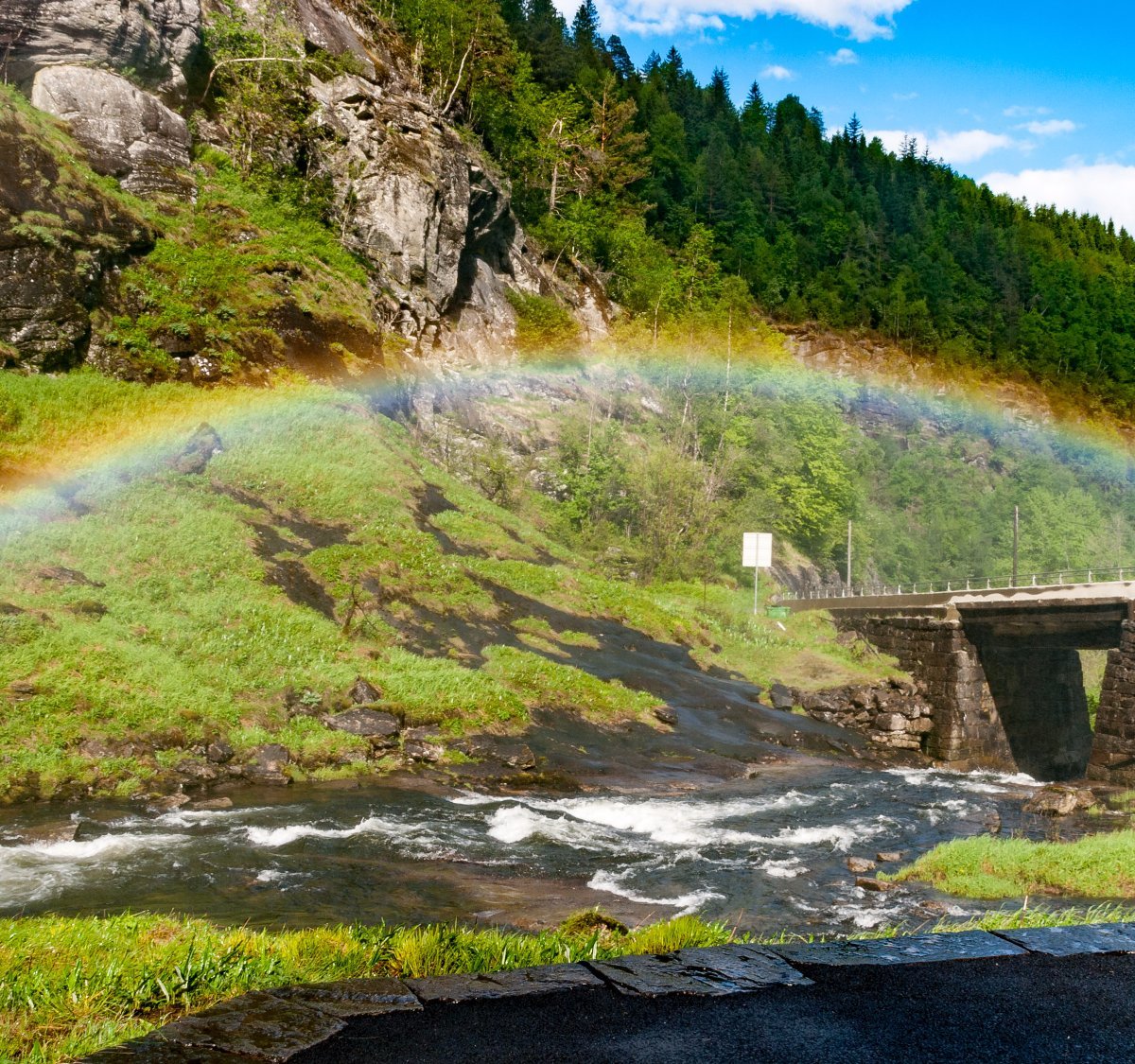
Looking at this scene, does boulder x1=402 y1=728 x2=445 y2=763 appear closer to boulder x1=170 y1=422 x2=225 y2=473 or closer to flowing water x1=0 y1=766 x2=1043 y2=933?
flowing water x1=0 y1=766 x2=1043 y2=933

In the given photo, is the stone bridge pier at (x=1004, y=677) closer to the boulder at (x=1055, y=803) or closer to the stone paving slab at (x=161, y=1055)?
the boulder at (x=1055, y=803)

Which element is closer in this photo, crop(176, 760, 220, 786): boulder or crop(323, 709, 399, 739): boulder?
crop(176, 760, 220, 786): boulder

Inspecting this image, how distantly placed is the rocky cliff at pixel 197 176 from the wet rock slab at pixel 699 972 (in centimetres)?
3702

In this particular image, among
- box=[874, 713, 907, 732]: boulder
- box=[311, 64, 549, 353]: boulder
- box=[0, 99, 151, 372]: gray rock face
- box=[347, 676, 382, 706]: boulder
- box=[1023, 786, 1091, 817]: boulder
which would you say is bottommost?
box=[874, 713, 907, 732]: boulder

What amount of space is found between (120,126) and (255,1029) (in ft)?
169

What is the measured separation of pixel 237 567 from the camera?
30.0 metres

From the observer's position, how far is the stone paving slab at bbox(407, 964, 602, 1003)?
18.2 feet

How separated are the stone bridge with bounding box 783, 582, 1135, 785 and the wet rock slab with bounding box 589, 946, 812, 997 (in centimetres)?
3385

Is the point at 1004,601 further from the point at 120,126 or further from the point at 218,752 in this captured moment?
the point at 120,126

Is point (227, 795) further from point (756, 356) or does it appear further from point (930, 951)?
point (756, 356)

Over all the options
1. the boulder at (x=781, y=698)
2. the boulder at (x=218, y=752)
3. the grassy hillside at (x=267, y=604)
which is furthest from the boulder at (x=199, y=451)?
the boulder at (x=781, y=698)

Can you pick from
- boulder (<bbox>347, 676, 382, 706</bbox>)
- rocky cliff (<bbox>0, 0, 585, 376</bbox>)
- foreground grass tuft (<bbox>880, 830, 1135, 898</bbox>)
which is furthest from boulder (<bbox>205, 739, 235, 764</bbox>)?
rocky cliff (<bbox>0, 0, 585, 376</bbox>)

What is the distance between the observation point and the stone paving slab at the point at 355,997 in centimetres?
529

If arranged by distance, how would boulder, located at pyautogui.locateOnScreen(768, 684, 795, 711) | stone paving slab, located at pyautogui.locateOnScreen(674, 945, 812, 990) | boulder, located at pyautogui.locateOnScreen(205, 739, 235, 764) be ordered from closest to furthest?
stone paving slab, located at pyautogui.locateOnScreen(674, 945, 812, 990)
boulder, located at pyautogui.locateOnScreen(205, 739, 235, 764)
boulder, located at pyautogui.locateOnScreen(768, 684, 795, 711)
